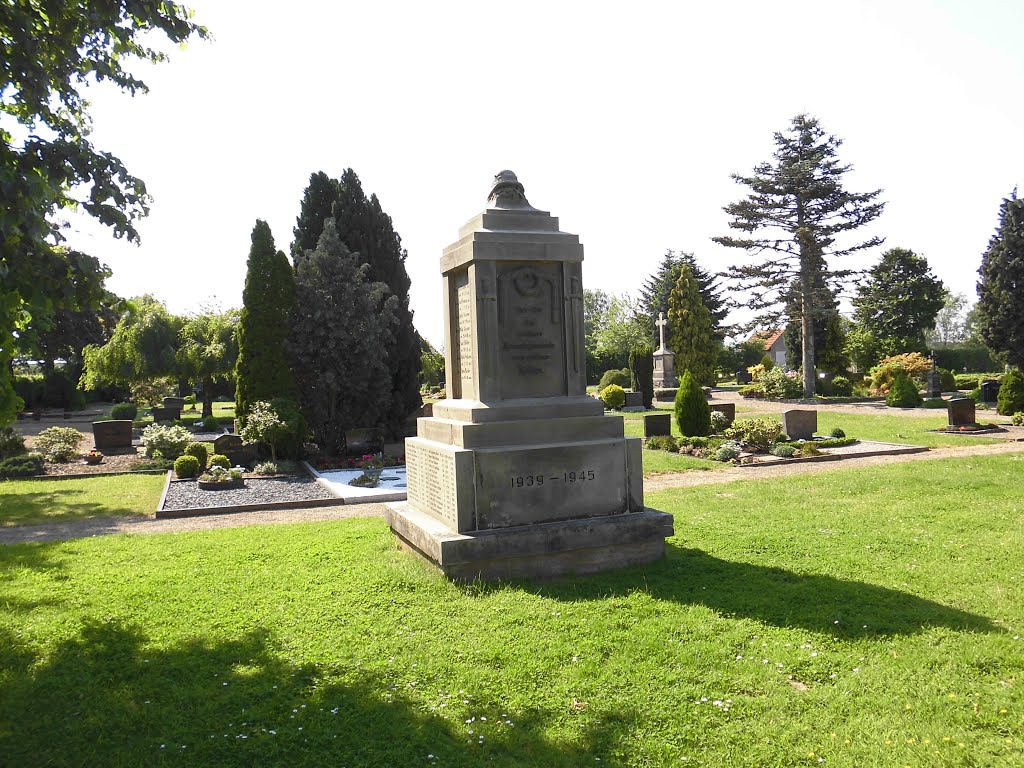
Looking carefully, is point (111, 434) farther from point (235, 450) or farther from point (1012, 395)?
point (1012, 395)

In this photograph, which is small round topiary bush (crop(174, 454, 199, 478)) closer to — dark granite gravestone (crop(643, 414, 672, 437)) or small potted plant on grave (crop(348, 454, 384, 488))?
small potted plant on grave (crop(348, 454, 384, 488))

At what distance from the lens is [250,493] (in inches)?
514

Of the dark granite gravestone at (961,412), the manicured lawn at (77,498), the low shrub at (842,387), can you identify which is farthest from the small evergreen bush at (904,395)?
the manicured lawn at (77,498)

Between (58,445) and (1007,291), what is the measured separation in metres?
35.9

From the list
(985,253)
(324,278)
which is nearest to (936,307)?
(985,253)

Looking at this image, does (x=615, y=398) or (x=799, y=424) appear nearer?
(x=799, y=424)

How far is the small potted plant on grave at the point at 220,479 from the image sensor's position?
1372cm

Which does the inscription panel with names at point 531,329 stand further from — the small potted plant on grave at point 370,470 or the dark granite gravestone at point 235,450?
the dark granite gravestone at point 235,450

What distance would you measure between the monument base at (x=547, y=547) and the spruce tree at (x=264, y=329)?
1144 centimetres

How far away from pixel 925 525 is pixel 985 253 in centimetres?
3134

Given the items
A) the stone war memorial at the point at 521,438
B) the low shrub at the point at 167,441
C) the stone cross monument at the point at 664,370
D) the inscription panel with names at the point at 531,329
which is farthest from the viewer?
the stone cross monument at the point at 664,370

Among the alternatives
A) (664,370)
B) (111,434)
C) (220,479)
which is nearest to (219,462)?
(220,479)

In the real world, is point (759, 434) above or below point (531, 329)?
below

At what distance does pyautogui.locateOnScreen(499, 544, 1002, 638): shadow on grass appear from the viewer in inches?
192
